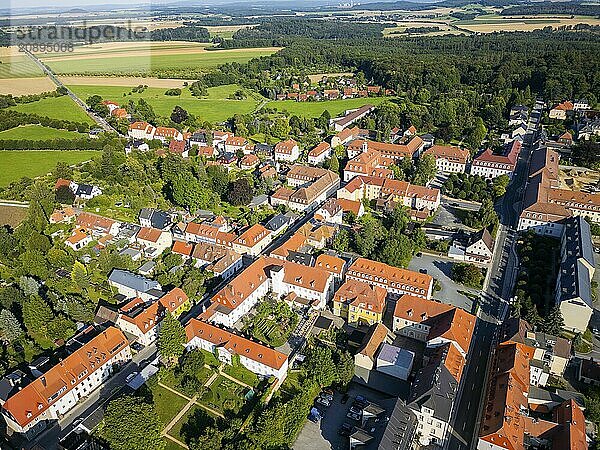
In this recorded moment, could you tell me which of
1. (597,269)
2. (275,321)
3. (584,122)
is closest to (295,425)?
(275,321)

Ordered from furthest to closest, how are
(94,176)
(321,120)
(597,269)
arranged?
(321,120) < (94,176) < (597,269)

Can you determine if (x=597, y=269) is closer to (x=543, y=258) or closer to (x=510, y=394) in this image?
(x=543, y=258)

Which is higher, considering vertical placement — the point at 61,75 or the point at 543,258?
the point at 61,75

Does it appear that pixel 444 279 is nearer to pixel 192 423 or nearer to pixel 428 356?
pixel 428 356

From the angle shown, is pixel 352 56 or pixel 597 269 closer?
pixel 597 269

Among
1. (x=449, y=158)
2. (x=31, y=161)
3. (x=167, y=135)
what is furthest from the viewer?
(x=167, y=135)

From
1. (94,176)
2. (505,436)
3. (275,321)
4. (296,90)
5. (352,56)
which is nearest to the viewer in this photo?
(505,436)

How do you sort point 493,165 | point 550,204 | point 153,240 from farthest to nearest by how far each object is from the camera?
point 493,165 < point 550,204 < point 153,240

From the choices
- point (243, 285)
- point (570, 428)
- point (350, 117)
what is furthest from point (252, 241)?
point (350, 117)
